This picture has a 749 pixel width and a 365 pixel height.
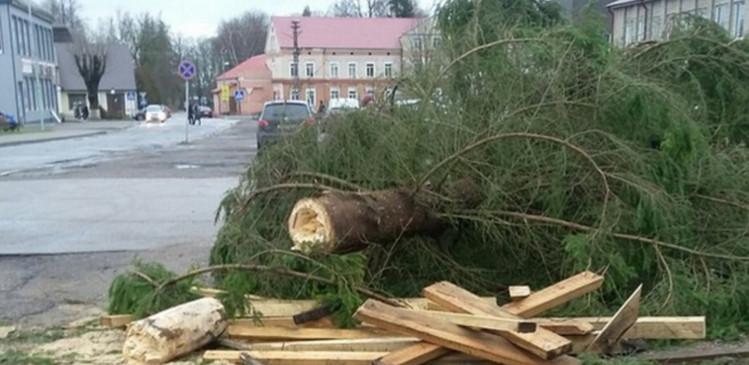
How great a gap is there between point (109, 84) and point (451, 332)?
67013mm

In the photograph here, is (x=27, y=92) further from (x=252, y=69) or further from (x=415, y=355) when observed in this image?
(x=415, y=355)

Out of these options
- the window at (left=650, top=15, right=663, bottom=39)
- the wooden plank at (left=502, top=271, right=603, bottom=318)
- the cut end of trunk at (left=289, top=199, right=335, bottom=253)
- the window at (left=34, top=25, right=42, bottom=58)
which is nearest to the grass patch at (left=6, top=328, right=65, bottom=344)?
the cut end of trunk at (left=289, top=199, right=335, bottom=253)

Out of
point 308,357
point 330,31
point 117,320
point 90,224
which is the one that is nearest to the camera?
point 308,357

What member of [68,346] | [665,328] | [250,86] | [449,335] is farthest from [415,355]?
[250,86]

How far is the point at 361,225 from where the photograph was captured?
16.0 ft

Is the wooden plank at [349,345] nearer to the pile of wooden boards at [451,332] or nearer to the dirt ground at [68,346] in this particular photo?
the pile of wooden boards at [451,332]

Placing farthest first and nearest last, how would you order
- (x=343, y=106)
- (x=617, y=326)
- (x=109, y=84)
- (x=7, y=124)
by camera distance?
1. (x=109, y=84)
2. (x=7, y=124)
3. (x=343, y=106)
4. (x=617, y=326)

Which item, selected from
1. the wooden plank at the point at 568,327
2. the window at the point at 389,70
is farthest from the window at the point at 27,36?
the wooden plank at the point at 568,327

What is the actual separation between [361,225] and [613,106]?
2.28 metres

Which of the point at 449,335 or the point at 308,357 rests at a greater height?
the point at 449,335

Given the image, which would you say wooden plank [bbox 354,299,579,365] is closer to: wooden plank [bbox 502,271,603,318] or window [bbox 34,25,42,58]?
wooden plank [bbox 502,271,603,318]

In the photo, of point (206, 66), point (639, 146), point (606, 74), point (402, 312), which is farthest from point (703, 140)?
point (206, 66)

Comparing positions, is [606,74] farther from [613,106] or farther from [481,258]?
[481,258]

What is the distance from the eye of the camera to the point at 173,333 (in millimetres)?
4438
